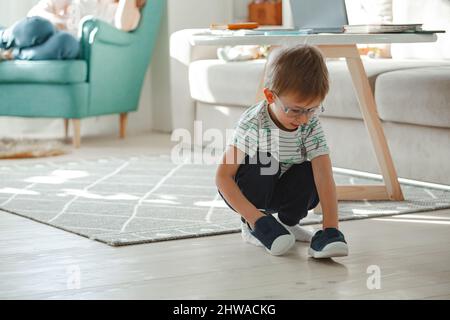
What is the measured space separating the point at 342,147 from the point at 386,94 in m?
0.39

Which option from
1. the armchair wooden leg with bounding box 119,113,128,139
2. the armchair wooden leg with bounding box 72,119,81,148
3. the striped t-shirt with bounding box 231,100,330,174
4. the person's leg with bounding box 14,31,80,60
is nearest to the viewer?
the striped t-shirt with bounding box 231,100,330,174

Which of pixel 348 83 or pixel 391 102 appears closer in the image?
pixel 391 102

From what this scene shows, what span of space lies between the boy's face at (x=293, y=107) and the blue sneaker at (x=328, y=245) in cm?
26

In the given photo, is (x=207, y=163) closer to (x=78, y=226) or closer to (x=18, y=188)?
(x=18, y=188)

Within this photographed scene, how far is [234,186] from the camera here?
7.22 ft

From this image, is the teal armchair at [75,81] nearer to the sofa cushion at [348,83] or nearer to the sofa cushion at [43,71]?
the sofa cushion at [43,71]

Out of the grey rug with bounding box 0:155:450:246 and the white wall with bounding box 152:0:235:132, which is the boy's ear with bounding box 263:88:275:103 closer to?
the grey rug with bounding box 0:155:450:246

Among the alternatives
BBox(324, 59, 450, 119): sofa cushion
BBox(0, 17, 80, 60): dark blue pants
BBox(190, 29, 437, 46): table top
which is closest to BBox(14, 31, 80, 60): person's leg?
BBox(0, 17, 80, 60): dark blue pants

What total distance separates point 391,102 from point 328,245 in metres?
1.27

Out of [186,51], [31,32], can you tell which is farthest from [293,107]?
[31,32]

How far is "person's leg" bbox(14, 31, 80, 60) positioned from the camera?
4496 millimetres

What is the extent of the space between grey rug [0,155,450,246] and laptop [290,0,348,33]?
1.86 feet

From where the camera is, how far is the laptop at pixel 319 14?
2916 millimetres

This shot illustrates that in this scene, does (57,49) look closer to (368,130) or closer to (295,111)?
(368,130)
